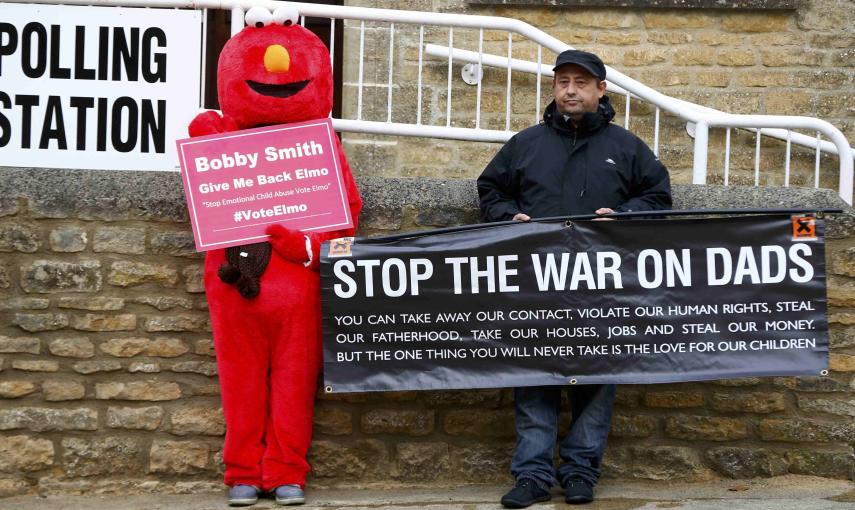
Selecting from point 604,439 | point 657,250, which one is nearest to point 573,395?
point 604,439

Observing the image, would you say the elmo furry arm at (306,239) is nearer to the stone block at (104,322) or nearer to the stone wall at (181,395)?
the stone wall at (181,395)

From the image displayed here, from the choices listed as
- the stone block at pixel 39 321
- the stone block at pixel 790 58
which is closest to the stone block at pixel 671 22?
the stone block at pixel 790 58

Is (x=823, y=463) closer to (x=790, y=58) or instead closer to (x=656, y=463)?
(x=656, y=463)

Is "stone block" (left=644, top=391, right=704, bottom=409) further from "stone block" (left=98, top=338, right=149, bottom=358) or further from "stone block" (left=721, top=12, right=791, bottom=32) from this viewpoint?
"stone block" (left=721, top=12, right=791, bottom=32)

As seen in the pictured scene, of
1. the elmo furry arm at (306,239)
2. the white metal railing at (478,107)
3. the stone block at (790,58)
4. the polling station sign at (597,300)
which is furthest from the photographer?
the stone block at (790,58)

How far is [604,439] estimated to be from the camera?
17.4ft

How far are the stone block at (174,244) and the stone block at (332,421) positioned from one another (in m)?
0.91

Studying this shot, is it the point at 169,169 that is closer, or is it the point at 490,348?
the point at 490,348

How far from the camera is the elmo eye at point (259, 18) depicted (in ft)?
17.4

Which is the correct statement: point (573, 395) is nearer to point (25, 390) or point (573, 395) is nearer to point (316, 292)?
point (316, 292)

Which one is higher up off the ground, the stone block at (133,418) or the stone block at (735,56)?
the stone block at (735,56)

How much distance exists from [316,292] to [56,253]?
1.23 meters

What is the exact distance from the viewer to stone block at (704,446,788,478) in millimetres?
5629

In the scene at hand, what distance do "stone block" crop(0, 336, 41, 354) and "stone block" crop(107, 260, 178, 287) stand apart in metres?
0.43
